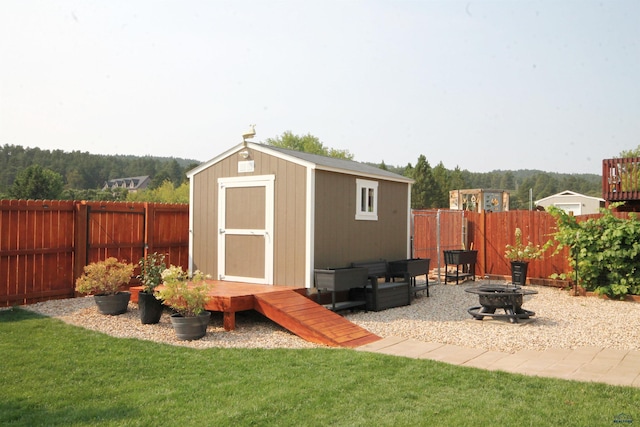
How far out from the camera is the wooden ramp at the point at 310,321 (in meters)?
6.53

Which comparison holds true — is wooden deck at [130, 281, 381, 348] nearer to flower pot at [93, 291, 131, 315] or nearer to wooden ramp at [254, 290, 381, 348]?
wooden ramp at [254, 290, 381, 348]

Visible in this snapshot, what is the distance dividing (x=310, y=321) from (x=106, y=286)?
3567 mm

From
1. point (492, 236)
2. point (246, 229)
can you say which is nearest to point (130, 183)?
point (492, 236)

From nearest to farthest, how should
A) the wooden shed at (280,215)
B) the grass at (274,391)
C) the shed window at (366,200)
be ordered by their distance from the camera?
1. the grass at (274,391)
2. the wooden shed at (280,215)
3. the shed window at (366,200)

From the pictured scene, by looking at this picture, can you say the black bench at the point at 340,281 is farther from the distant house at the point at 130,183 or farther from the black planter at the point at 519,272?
the distant house at the point at 130,183

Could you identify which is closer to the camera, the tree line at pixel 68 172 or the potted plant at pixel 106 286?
the potted plant at pixel 106 286

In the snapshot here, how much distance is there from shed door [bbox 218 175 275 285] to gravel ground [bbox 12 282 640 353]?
997mm

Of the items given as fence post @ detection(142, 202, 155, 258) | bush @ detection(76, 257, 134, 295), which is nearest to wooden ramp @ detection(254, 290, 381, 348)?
bush @ detection(76, 257, 134, 295)

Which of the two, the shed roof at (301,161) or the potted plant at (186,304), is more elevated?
the shed roof at (301,161)

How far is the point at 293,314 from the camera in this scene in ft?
23.3

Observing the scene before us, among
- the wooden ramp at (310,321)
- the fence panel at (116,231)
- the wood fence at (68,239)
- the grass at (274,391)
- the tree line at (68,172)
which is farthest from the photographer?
the tree line at (68,172)

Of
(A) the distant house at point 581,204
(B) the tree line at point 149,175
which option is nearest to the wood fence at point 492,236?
(A) the distant house at point 581,204

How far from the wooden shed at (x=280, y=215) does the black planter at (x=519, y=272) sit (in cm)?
424

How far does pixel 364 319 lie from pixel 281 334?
1677 millimetres
